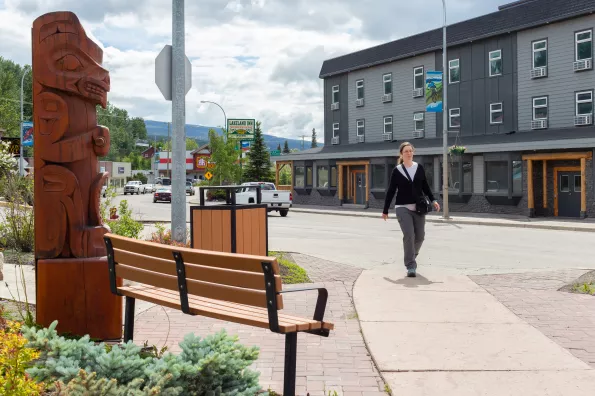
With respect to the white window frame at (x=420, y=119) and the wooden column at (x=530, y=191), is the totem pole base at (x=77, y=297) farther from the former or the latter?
the white window frame at (x=420, y=119)

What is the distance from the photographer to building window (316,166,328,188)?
1720 inches

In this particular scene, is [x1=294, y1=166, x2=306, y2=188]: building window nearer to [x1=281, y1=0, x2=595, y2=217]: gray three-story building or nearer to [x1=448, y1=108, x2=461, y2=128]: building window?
[x1=281, y1=0, x2=595, y2=217]: gray three-story building

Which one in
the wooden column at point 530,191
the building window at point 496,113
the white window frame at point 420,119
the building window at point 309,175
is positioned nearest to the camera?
the wooden column at point 530,191

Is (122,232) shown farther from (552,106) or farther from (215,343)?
(552,106)

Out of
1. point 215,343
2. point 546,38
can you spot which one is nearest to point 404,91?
point 546,38

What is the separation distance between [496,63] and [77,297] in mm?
32437

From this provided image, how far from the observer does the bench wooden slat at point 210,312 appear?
156 inches

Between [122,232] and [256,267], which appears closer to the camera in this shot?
[256,267]

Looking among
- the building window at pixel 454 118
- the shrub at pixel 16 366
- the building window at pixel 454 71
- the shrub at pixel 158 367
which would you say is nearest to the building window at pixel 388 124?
the building window at pixel 454 118

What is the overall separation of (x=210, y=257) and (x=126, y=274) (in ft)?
4.11

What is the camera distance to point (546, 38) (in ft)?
104

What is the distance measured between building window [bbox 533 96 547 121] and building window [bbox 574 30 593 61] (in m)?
2.58

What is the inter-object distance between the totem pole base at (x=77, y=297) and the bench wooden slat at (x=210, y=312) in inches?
15.4

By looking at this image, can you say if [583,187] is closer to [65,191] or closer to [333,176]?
[333,176]
